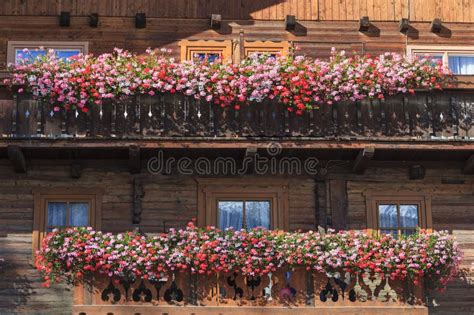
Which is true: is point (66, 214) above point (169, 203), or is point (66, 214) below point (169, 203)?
below

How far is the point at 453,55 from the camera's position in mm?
22875

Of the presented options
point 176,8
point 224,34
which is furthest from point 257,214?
point 176,8

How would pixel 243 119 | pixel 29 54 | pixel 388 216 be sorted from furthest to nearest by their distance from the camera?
1. pixel 29 54
2. pixel 388 216
3. pixel 243 119

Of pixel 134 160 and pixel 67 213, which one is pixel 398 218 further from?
pixel 67 213

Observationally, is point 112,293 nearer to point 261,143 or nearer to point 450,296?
point 261,143

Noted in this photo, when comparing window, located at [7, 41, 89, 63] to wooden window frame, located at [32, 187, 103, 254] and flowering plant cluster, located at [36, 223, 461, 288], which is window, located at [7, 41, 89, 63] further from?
flowering plant cluster, located at [36, 223, 461, 288]

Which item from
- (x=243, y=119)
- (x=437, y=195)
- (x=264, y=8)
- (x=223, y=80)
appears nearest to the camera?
(x=223, y=80)

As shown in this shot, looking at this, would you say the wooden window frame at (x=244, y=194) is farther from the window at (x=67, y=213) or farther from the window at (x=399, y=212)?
the window at (x=67, y=213)

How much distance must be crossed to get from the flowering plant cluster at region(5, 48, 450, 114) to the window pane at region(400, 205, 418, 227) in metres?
2.39

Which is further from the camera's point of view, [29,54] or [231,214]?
[29,54]

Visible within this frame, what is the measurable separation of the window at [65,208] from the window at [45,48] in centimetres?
320

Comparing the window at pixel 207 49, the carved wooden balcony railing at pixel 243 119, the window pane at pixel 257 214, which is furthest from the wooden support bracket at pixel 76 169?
the window at pixel 207 49

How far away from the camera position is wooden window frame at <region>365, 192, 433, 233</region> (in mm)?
20875

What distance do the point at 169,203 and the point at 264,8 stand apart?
4832mm
